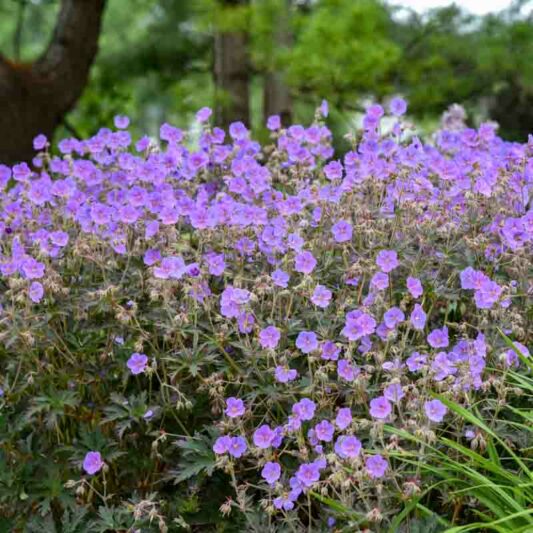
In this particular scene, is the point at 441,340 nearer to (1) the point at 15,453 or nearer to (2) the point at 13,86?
(1) the point at 15,453

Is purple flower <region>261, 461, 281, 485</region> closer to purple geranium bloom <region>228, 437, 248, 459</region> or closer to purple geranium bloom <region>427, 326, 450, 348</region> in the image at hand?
purple geranium bloom <region>228, 437, 248, 459</region>

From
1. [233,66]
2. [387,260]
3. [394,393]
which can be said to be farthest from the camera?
[233,66]

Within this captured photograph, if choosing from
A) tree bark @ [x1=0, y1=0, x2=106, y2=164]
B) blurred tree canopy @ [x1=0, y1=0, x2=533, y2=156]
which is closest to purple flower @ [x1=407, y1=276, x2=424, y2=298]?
blurred tree canopy @ [x1=0, y1=0, x2=533, y2=156]

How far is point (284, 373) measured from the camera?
246cm

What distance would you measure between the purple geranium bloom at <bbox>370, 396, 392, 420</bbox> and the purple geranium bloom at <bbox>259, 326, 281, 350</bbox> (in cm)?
32

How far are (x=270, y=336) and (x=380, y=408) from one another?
355 millimetres

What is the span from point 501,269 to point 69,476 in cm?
146

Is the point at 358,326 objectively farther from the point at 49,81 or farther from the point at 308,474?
the point at 49,81

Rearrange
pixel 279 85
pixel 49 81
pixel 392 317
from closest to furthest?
pixel 392 317, pixel 49 81, pixel 279 85

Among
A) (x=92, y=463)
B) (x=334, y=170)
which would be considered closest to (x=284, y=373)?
(x=92, y=463)

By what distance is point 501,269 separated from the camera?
2.98m

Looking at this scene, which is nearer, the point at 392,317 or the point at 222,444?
the point at 222,444

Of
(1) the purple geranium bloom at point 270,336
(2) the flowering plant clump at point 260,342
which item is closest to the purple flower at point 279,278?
(2) the flowering plant clump at point 260,342

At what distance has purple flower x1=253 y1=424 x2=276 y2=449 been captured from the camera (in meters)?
2.40
